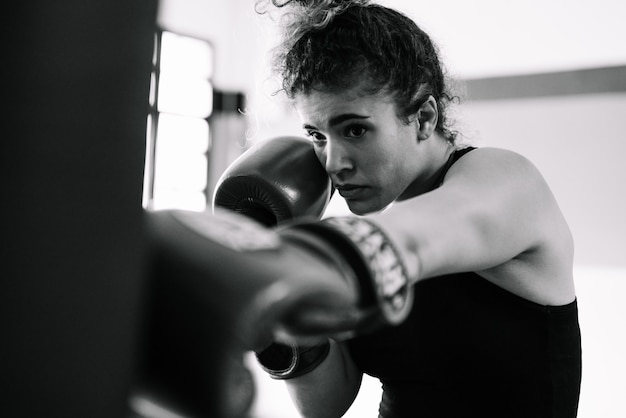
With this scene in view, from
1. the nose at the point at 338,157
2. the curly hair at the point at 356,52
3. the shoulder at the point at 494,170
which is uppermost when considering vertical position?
the curly hair at the point at 356,52

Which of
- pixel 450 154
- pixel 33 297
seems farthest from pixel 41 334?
pixel 450 154

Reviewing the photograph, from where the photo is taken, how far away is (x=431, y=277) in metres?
1.01

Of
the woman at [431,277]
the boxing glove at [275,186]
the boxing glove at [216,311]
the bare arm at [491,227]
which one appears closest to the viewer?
the boxing glove at [216,311]

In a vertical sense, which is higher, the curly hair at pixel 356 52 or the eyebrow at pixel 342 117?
the curly hair at pixel 356 52

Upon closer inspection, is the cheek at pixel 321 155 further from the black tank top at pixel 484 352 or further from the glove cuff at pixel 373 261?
the glove cuff at pixel 373 261

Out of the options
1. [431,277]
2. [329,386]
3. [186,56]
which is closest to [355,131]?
[431,277]

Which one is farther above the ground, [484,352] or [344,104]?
[344,104]

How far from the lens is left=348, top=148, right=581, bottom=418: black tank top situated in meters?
1.11

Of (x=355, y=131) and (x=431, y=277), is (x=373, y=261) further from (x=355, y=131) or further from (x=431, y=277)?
(x=355, y=131)

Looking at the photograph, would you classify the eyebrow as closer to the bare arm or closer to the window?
the bare arm

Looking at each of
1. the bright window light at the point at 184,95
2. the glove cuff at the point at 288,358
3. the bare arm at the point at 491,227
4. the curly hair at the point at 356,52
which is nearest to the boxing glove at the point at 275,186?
the curly hair at the point at 356,52

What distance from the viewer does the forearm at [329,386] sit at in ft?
4.62

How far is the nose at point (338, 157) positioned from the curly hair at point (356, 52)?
0.37ft

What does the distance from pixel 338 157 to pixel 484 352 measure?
45cm
